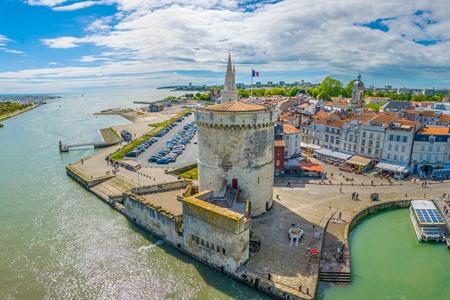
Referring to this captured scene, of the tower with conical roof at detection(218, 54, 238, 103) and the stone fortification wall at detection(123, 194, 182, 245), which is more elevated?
the tower with conical roof at detection(218, 54, 238, 103)

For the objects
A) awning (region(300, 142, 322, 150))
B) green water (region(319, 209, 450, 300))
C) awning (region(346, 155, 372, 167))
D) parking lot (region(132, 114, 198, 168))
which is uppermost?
awning (region(300, 142, 322, 150))

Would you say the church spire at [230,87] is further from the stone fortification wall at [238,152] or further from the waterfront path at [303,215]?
the waterfront path at [303,215]

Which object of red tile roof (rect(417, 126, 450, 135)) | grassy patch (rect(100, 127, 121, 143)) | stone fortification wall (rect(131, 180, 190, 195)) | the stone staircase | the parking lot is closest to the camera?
the stone staircase

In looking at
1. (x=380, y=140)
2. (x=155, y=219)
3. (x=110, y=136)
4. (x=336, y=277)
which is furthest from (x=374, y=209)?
(x=110, y=136)

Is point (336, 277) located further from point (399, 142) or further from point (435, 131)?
point (435, 131)

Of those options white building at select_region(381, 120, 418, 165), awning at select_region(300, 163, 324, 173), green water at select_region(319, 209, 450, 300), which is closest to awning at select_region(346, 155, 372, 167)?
white building at select_region(381, 120, 418, 165)

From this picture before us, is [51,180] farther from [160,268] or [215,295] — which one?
[215,295]

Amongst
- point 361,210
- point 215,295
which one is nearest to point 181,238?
point 215,295

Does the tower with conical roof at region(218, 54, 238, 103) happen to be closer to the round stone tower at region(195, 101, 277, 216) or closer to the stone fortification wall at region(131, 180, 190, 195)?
the round stone tower at region(195, 101, 277, 216)
